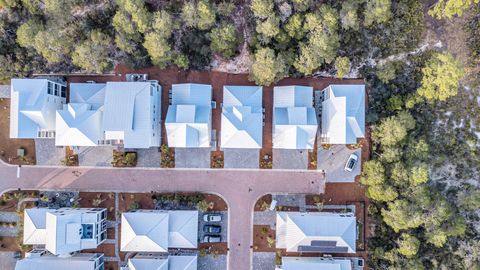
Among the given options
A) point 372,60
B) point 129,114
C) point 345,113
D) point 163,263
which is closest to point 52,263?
point 163,263

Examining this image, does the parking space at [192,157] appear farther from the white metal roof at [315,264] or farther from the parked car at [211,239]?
the white metal roof at [315,264]

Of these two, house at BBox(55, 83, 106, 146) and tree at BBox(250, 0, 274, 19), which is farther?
house at BBox(55, 83, 106, 146)

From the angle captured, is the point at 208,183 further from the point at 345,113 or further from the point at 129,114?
the point at 345,113

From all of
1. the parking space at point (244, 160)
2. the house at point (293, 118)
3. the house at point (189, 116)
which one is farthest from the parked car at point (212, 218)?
the house at point (293, 118)

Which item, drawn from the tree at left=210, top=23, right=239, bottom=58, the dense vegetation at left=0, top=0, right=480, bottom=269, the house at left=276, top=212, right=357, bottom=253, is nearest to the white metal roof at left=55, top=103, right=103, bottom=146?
the dense vegetation at left=0, top=0, right=480, bottom=269

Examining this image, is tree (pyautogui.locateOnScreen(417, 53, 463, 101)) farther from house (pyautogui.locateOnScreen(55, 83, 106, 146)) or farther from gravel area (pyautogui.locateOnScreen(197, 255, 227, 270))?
house (pyautogui.locateOnScreen(55, 83, 106, 146))

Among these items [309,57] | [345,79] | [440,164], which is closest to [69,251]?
[309,57]

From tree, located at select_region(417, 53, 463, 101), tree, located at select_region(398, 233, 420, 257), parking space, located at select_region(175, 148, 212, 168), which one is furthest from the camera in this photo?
parking space, located at select_region(175, 148, 212, 168)
